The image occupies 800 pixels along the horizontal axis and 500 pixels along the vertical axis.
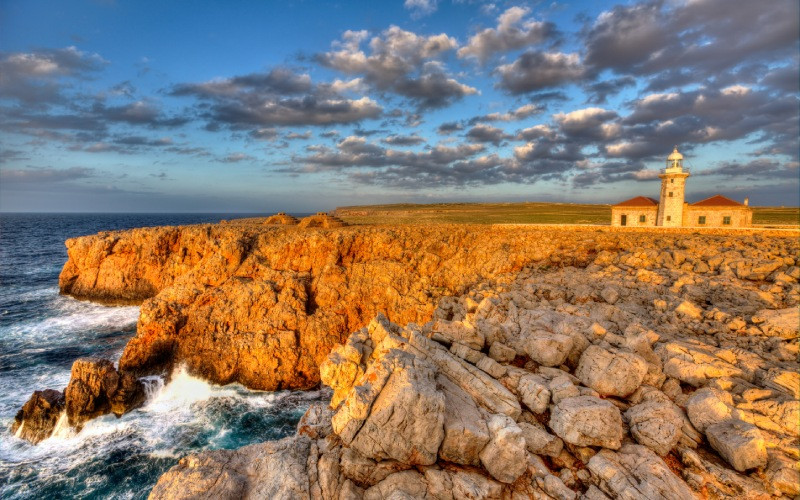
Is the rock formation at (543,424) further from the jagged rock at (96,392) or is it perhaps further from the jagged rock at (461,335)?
the jagged rock at (96,392)

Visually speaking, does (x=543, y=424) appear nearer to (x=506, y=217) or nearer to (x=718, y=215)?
(x=718, y=215)

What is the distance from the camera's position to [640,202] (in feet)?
126

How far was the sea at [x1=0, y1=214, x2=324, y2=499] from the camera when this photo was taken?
642 inches

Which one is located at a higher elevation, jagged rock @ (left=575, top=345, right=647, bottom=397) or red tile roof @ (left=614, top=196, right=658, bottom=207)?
red tile roof @ (left=614, top=196, right=658, bottom=207)

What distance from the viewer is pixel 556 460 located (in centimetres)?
886

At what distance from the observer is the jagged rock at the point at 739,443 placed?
7.76 m

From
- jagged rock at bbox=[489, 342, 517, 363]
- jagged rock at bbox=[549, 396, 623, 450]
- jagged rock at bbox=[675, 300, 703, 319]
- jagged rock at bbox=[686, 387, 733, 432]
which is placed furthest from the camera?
jagged rock at bbox=[675, 300, 703, 319]

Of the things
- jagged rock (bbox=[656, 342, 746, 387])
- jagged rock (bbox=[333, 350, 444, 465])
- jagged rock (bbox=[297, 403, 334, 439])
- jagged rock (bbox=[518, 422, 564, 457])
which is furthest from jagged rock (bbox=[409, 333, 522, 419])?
jagged rock (bbox=[656, 342, 746, 387])

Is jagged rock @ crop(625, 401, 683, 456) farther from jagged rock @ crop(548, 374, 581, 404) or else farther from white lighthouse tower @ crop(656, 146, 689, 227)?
white lighthouse tower @ crop(656, 146, 689, 227)

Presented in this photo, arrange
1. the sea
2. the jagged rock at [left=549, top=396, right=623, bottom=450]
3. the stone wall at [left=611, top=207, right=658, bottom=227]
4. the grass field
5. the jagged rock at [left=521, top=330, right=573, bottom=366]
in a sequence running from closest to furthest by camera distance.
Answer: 1. the jagged rock at [left=549, top=396, right=623, bottom=450]
2. the jagged rock at [left=521, top=330, right=573, bottom=366]
3. the sea
4. the stone wall at [left=611, top=207, right=658, bottom=227]
5. the grass field

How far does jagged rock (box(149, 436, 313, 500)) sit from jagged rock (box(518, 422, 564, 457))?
207 inches

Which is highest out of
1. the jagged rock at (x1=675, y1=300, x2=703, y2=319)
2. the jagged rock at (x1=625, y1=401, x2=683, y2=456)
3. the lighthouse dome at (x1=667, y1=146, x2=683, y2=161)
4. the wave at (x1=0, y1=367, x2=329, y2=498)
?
the lighthouse dome at (x1=667, y1=146, x2=683, y2=161)

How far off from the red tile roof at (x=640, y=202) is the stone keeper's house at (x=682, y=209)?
0.11 metres

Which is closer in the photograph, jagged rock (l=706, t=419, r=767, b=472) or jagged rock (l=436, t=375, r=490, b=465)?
jagged rock (l=706, t=419, r=767, b=472)
